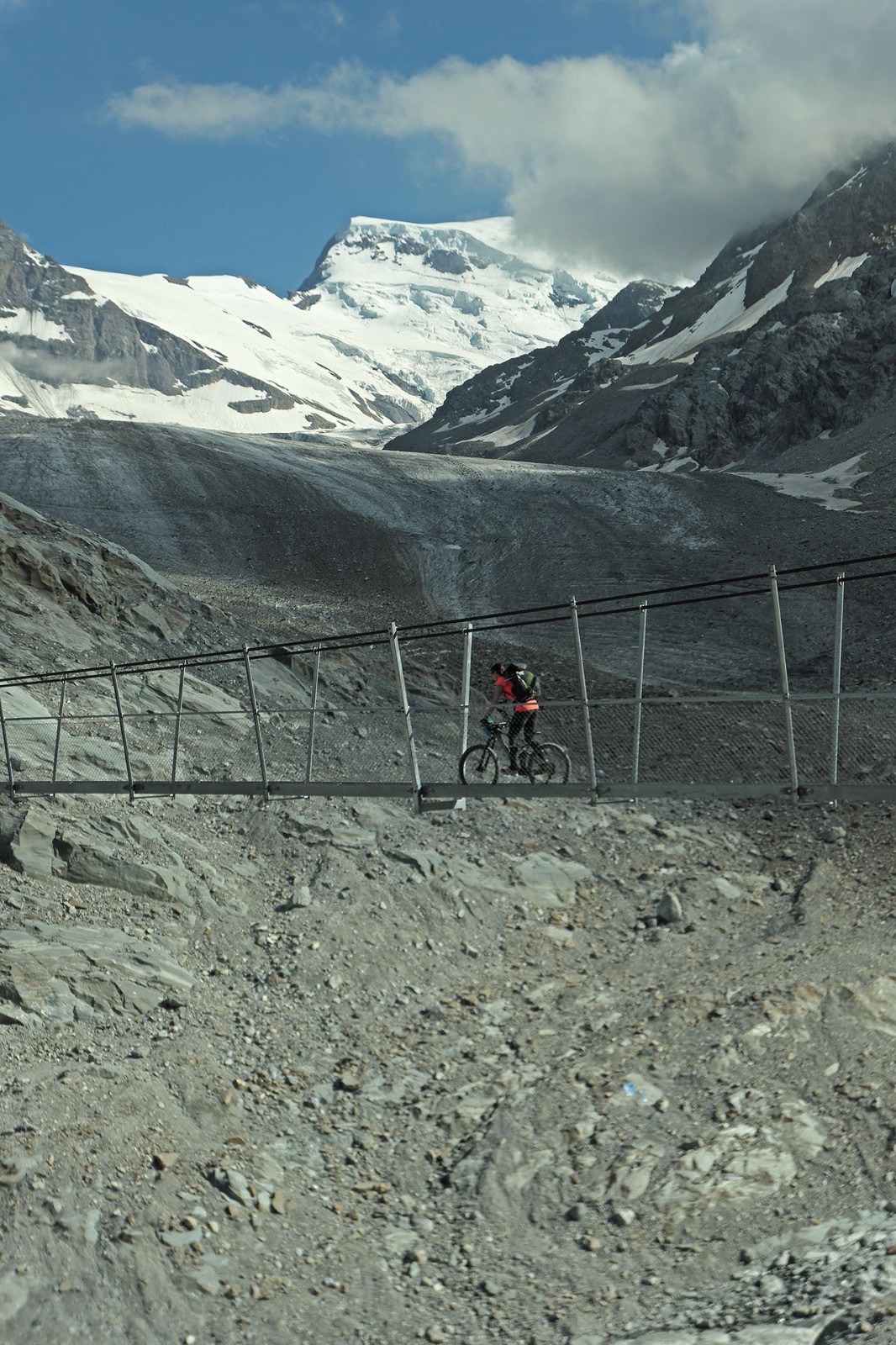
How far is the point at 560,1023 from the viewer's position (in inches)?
520

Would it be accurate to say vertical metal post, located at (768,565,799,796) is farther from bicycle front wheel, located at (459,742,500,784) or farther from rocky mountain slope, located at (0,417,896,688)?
rocky mountain slope, located at (0,417,896,688)

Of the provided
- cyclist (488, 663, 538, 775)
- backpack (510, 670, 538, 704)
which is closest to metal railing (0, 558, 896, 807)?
cyclist (488, 663, 538, 775)

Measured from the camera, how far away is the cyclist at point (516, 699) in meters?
14.0

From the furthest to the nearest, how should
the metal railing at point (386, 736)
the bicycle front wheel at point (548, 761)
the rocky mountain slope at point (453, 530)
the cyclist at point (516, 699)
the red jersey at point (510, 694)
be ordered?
the rocky mountain slope at point (453, 530) < the bicycle front wheel at point (548, 761) < the cyclist at point (516, 699) < the red jersey at point (510, 694) < the metal railing at point (386, 736)

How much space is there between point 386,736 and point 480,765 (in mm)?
4356

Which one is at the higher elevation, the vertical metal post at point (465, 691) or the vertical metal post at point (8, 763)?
the vertical metal post at point (465, 691)

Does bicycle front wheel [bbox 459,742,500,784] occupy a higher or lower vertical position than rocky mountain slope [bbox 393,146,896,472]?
lower

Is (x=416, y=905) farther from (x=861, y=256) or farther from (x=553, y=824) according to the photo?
(x=861, y=256)

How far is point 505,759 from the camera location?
48.7ft

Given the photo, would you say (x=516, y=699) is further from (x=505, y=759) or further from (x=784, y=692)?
(x=784, y=692)

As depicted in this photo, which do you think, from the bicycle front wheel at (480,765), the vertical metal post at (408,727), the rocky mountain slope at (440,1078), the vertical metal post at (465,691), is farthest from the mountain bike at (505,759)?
the rocky mountain slope at (440,1078)

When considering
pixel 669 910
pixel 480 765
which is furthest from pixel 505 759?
pixel 669 910

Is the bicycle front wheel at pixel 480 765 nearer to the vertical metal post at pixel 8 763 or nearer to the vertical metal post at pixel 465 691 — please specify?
the vertical metal post at pixel 465 691

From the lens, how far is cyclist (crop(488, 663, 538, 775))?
45.9ft
